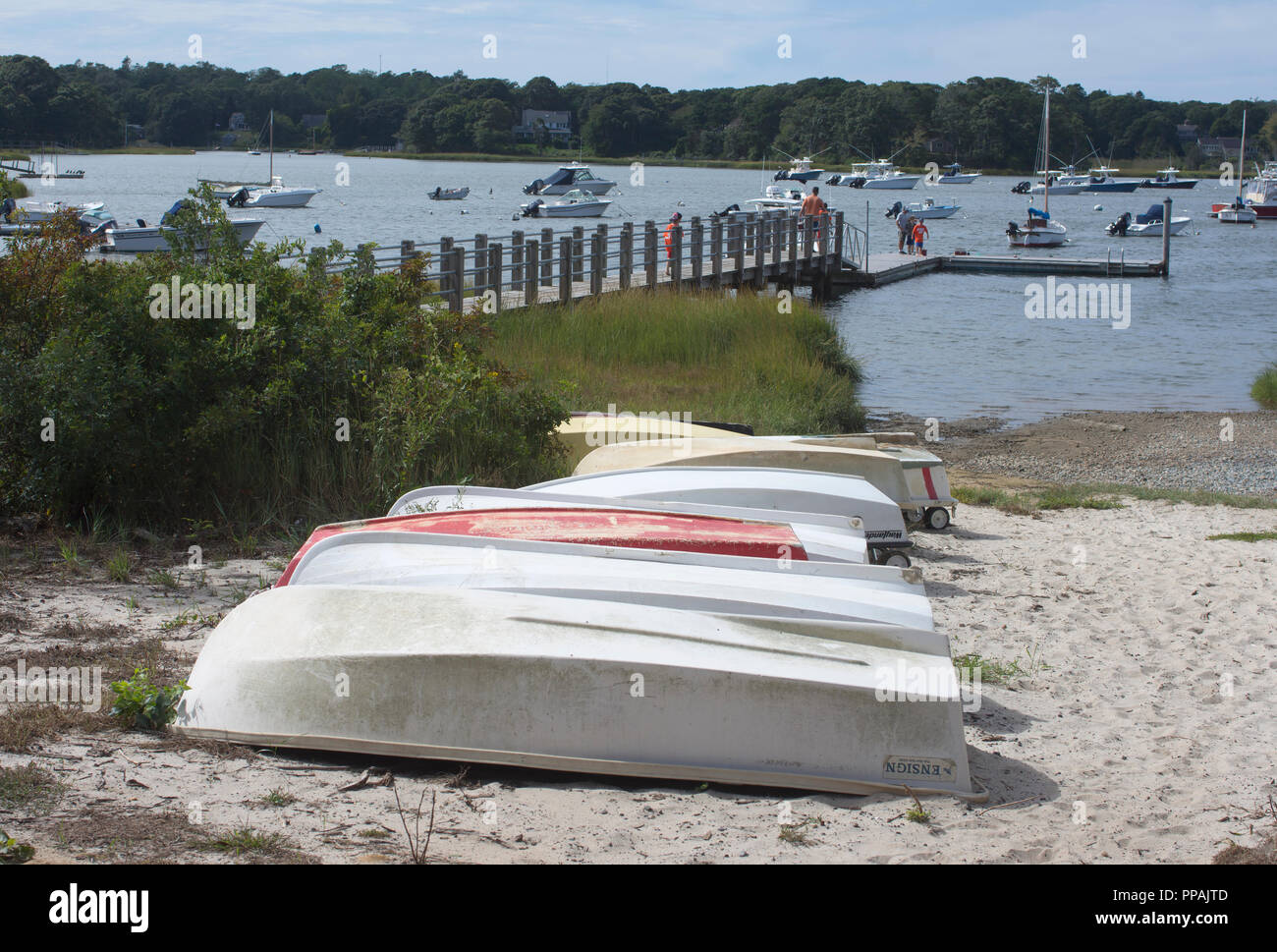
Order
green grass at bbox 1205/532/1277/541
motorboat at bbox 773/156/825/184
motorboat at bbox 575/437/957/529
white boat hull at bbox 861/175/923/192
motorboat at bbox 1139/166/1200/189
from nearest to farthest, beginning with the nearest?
motorboat at bbox 575/437/957/529, green grass at bbox 1205/532/1277/541, motorboat at bbox 773/156/825/184, white boat hull at bbox 861/175/923/192, motorboat at bbox 1139/166/1200/189

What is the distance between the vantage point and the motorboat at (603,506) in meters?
6.32

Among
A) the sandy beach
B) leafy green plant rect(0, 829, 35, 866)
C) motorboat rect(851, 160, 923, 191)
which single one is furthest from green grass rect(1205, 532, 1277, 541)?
motorboat rect(851, 160, 923, 191)

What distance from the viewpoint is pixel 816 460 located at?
8359 mm

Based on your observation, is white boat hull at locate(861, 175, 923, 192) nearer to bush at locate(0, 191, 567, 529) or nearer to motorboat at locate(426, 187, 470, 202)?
motorboat at locate(426, 187, 470, 202)

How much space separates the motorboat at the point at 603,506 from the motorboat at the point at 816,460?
129cm

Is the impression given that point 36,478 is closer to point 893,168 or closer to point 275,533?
point 275,533

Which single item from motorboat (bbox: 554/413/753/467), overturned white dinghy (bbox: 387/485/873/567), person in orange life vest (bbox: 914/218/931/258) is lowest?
overturned white dinghy (bbox: 387/485/873/567)

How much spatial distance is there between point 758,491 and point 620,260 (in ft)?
50.2

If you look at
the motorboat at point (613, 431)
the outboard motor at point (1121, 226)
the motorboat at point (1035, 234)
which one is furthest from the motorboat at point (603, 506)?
the outboard motor at point (1121, 226)

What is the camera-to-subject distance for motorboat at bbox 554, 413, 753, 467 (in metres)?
9.09

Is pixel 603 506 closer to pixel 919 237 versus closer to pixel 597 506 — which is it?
pixel 597 506

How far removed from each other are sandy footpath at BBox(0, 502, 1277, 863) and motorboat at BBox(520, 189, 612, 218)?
173 feet

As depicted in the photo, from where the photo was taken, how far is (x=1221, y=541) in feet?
30.5

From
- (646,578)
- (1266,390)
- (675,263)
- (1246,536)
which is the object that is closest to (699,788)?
(646,578)
